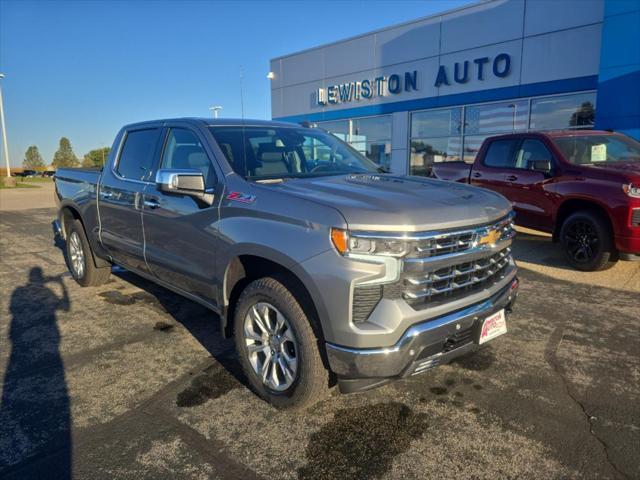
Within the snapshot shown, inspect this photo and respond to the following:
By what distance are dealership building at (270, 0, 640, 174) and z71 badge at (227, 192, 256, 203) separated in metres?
11.5

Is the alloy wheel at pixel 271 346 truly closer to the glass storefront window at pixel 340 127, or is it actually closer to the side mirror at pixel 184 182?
the side mirror at pixel 184 182

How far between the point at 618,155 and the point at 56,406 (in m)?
7.54

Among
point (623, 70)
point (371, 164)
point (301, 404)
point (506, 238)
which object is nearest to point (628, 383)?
point (506, 238)

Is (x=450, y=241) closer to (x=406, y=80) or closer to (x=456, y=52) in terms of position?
(x=456, y=52)

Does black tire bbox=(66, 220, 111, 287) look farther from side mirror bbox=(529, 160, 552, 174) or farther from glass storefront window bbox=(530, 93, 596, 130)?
glass storefront window bbox=(530, 93, 596, 130)

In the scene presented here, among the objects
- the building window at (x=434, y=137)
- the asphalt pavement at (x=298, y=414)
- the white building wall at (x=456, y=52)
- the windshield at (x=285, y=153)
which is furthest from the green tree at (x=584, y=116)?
the windshield at (x=285, y=153)

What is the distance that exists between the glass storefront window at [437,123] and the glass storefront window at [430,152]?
21cm

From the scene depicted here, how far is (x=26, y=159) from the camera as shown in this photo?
10300 centimetres

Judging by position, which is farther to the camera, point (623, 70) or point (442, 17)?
point (442, 17)

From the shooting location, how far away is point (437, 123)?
16281 millimetres

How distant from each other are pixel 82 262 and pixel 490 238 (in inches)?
193

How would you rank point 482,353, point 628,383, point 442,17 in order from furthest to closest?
point 442,17 < point 482,353 < point 628,383

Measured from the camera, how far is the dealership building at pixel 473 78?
1115 cm

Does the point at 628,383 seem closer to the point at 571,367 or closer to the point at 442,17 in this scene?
the point at 571,367
